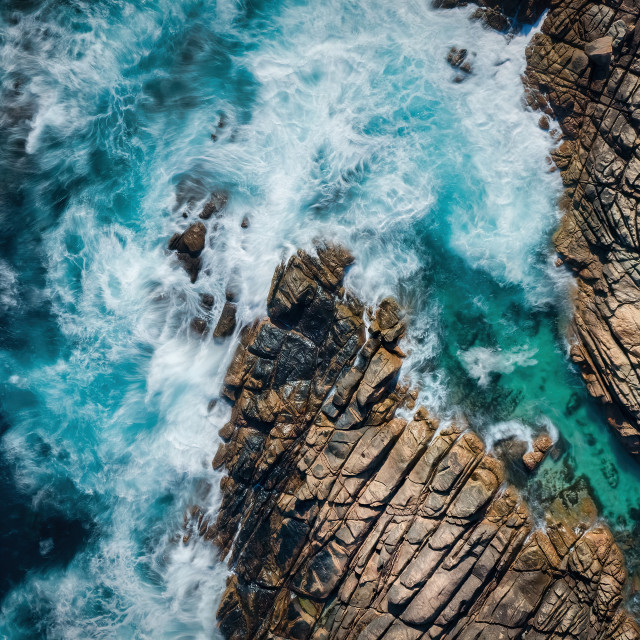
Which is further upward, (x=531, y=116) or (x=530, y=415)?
(x=531, y=116)

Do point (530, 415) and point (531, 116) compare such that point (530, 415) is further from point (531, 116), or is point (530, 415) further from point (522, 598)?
point (531, 116)

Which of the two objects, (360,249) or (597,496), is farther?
(360,249)

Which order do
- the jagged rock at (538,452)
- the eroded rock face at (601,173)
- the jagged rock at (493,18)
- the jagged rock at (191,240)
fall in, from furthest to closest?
the jagged rock at (191,240), the jagged rock at (493,18), the jagged rock at (538,452), the eroded rock face at (601,173)

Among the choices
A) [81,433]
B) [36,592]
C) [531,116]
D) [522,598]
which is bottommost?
[36,592]

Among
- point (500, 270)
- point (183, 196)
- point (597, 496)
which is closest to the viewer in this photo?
point (597, 496)

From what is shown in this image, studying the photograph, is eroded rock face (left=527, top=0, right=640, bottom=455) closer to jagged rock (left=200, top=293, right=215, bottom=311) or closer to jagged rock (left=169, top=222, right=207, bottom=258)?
jagged rock (left=200, top=293, right=215, bottom=311)

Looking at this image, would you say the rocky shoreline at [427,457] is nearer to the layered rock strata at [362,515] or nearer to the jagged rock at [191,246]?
the layered rock strata at [362,515]

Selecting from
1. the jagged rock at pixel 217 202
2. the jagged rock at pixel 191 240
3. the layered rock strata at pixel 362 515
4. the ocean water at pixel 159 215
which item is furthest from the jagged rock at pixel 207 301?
the jagged rock at pixel 217 202

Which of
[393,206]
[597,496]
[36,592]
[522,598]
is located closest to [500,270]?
[393,206]
